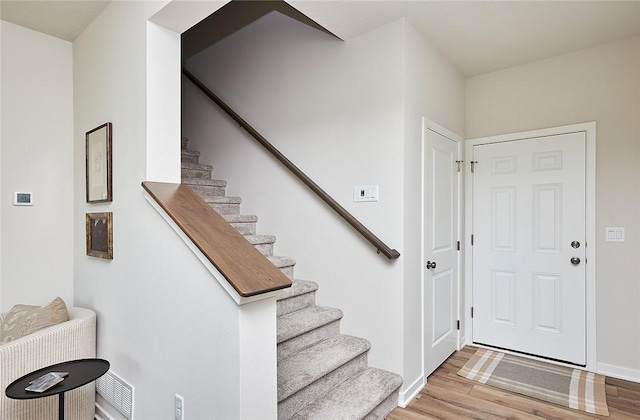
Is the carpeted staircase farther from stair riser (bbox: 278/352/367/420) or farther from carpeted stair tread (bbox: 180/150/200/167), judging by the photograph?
carpeted stair tread (bbox: 180/150/200/167)

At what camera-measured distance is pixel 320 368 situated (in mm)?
2088

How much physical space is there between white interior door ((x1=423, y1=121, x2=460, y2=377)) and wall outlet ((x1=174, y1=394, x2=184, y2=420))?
5.62 ft

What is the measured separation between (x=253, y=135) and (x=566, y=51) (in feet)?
8.69

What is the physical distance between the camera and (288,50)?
2.98 meters

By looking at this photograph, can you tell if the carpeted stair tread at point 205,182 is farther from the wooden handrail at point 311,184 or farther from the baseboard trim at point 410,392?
the baseboard trim at point 410,392

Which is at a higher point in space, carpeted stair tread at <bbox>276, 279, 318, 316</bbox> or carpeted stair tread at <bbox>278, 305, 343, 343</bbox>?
carpeted stair tread at <bbox>276, 279, 318, 316</bbox>

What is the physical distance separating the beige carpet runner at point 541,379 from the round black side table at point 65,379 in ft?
8.10

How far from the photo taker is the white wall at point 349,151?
7.81ft

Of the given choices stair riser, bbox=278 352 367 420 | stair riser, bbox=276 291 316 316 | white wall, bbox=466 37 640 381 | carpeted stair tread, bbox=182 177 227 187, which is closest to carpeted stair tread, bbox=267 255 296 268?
stair riser, bbox=276 291 316 316

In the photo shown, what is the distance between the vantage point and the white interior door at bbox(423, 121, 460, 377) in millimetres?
2662

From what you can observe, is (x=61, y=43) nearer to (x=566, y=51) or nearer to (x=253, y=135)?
(x=253, y=135)

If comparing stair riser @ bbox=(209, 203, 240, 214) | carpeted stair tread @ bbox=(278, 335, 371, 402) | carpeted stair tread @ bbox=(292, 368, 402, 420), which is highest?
stair riser @ bbox=(209, 203, 240, 214)


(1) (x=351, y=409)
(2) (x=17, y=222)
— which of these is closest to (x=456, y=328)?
(1) (x=351, y=409)

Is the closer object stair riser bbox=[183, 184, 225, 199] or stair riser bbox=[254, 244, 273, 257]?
stair riser bbox=[254, 244, 273, 257]
